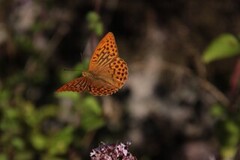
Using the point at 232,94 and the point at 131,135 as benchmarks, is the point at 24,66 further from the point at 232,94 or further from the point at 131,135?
the point at 232,94

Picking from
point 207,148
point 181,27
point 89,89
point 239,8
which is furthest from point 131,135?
point 89,89

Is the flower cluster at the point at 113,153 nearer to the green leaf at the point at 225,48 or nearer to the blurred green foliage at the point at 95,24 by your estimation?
the blurred green foliage at the point at 95,24

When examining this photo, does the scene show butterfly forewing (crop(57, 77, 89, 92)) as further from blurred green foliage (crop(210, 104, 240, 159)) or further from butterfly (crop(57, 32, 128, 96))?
blurred green foliage (crop(210, 104, 240, 159))

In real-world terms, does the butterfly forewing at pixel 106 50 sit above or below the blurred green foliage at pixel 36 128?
above

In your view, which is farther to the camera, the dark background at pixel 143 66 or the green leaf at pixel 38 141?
the dark background at pixel 143 66

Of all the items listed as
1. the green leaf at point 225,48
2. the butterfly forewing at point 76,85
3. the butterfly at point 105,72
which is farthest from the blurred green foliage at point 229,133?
the butterfly forewing at point 76,85

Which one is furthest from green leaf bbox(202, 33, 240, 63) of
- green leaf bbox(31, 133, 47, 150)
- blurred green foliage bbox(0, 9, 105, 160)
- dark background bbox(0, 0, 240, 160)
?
green leaf bbox(31, 133, 47, 150)
